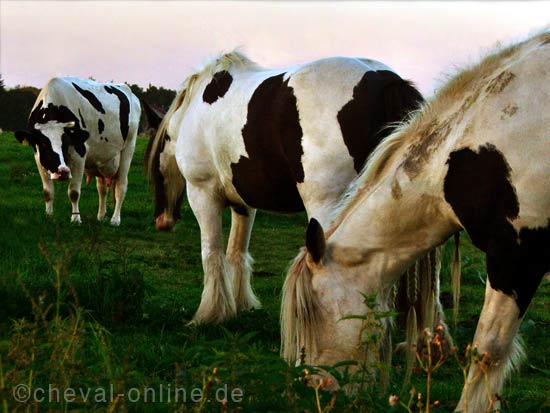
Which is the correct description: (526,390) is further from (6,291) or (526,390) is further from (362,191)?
(6,291)

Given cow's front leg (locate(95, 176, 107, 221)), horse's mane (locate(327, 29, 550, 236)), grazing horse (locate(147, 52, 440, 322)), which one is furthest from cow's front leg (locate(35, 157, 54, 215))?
horse's mane (locate(327, 29, 550, 236))

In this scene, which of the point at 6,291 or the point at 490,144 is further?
the point at 6,291

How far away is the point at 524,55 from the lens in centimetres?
491

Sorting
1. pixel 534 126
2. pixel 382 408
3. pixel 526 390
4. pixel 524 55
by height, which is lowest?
pixel 526 390

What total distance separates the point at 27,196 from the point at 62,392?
13.3 metres

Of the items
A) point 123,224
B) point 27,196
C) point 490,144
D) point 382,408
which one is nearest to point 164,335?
point 490,144

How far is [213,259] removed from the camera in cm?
823

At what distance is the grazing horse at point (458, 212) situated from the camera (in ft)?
15.2

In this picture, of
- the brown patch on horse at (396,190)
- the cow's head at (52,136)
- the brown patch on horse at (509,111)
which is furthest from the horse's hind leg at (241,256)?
the cow's head at (52,136)

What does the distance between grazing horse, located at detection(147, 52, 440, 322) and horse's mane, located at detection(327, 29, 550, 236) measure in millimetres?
405

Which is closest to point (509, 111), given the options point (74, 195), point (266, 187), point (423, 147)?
point (423, 147)

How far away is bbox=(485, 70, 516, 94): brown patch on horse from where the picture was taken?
190 inches

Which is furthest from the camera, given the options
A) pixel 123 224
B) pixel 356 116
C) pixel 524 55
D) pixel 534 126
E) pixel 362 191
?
pixel 123 224

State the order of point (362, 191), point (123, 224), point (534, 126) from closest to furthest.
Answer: point (534, 126) → point (362, 191) → point (123, 224)
